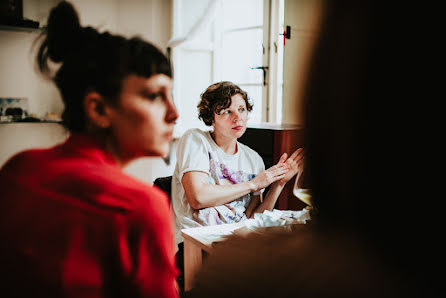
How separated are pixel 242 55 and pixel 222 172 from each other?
1949 millimetres

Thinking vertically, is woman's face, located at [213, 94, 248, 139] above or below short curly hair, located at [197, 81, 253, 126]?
below

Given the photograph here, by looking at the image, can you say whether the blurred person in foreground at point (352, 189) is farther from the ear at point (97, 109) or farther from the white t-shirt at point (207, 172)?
the white t-shirt at point (207, 172)

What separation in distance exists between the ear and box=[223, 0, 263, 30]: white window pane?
2.96 m

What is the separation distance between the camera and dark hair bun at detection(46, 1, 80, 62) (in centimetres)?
68

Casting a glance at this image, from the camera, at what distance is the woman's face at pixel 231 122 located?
6.48 feet

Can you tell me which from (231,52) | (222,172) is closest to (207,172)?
(222,172)

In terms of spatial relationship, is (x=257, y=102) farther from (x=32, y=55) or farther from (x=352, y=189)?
(x=352, y=189)

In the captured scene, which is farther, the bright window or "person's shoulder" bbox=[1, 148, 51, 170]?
the bright window

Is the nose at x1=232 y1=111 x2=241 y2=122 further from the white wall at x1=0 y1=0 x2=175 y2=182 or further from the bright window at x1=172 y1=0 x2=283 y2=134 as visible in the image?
the white wall at x1=0 y1=0 x2=175 y2=182

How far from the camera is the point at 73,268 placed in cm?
51

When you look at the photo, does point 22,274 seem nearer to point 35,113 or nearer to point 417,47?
point 417,47

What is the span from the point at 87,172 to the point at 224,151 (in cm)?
148

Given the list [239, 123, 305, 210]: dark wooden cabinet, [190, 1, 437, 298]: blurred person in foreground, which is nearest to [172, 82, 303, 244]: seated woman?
[239, 123, 305, 210]: dark wooden cabinet

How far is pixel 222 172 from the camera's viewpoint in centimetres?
193
